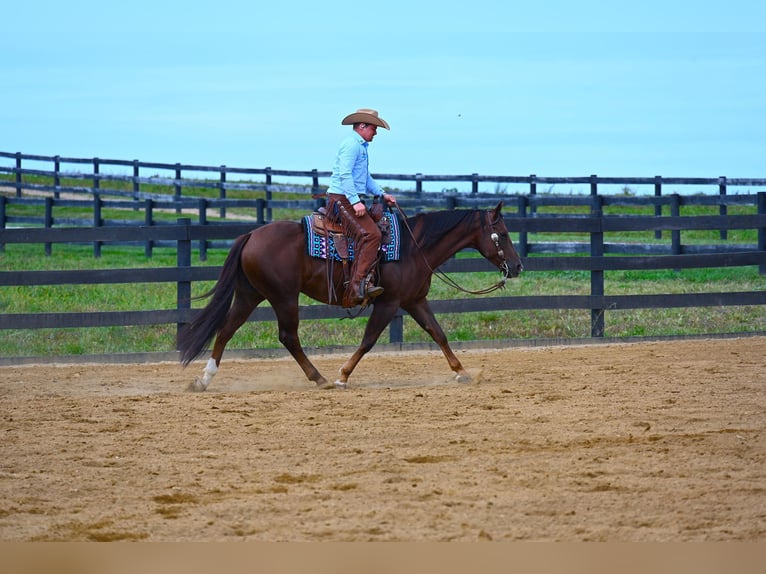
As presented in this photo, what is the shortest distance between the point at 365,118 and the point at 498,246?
71.2 inches

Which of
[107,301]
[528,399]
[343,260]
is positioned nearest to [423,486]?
[528,399]

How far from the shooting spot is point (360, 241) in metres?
9.70

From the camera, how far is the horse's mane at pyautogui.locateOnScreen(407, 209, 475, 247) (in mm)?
10164

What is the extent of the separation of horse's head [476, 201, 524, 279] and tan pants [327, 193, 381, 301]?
114 centimetres

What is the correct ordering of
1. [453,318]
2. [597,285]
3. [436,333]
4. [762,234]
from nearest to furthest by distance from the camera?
[436,333], [597,285], [453,318], [762,234]

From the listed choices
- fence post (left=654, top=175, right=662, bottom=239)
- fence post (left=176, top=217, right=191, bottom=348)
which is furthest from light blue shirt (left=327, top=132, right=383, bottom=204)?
fence post (left=654, top=175, right=662, bottom=239)

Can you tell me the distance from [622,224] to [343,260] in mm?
5220

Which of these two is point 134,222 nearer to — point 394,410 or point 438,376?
point 438,376

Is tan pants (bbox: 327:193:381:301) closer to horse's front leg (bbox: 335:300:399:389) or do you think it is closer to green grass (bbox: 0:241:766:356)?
horse's front leg (bbox: 335:300:399:389)

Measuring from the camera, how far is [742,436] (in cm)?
686

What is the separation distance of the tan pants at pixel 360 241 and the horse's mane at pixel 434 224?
0.60m

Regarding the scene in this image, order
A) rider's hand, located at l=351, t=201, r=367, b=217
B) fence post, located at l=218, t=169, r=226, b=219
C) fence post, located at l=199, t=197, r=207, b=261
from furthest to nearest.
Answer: fence post, located at l=218, t=169, r=226, b=219 → fence post, located at l=199, t=197, r=207, b=261 → rider's hand, located at l=351, t=201, r=367, b=217

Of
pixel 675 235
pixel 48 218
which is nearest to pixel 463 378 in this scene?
pixel 675 235

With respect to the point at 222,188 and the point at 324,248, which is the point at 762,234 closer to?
the point at 324,248
